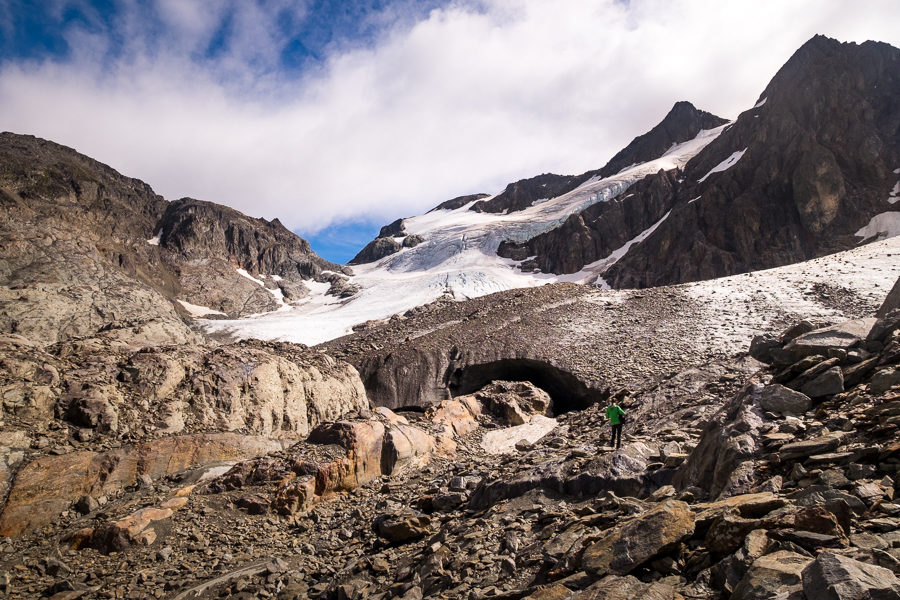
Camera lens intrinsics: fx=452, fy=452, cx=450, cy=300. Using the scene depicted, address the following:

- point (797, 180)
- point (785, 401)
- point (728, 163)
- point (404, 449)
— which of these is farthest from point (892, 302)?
point (728, 163)

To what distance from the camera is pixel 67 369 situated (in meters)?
11.3

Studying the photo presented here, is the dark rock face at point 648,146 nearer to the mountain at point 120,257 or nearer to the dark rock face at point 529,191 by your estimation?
the dark rock face at point 529,191

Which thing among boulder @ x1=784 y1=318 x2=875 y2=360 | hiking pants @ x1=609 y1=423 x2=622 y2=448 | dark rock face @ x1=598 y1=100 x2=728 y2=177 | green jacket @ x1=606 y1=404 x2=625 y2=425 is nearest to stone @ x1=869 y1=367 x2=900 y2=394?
boulder @ x1=784 y1=318 x2=875 y2=360

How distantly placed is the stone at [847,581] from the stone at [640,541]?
148 cm

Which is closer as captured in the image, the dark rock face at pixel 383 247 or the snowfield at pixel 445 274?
the snowfield at pixel 445 274

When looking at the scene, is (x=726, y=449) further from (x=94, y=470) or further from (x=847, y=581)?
(x=94, y=470)

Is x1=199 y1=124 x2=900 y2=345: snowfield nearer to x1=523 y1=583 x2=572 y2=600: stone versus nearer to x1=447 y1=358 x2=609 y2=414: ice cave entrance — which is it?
x1=447 y1=358 x2=609 y2=414: ice cave entrance

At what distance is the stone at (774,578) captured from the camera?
302 cm

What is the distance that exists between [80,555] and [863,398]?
12926 millimetres

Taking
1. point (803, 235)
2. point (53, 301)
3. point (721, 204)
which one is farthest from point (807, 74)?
point (53, 301)

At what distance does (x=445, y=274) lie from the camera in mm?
79750

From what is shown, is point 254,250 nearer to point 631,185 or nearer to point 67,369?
point 631,185

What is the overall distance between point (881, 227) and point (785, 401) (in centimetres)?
6999

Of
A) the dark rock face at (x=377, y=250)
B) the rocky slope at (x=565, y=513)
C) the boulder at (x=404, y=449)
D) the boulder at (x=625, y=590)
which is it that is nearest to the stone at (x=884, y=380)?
the rocky slope at (x=565, y=513)
